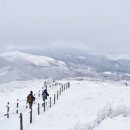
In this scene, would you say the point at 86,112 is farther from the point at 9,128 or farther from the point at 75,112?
the point at 9,128

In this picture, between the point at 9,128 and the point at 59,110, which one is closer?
the point at 9,128

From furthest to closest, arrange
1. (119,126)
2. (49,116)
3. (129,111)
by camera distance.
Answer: (49,116) < (129,111) < (119,126)

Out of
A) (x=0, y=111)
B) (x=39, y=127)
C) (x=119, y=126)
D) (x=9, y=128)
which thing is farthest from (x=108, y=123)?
(x=0, y=111)

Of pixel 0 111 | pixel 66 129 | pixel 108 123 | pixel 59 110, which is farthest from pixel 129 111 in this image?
pixel 0 111

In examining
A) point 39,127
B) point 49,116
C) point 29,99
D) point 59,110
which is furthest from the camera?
point 29,99

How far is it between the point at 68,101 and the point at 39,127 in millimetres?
9326

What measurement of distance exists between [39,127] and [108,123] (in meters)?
7.34

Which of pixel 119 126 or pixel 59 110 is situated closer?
pixel 119 126

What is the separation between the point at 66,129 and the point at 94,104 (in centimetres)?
857

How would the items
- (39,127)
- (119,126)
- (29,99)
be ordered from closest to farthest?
(119,126) < (39,127) < (29,99)

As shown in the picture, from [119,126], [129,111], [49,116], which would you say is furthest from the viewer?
[49,116]

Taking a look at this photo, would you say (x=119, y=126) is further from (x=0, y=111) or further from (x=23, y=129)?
(x=0, y=111)

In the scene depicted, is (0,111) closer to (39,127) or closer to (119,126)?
(39,127)

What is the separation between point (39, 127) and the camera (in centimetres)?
2144
